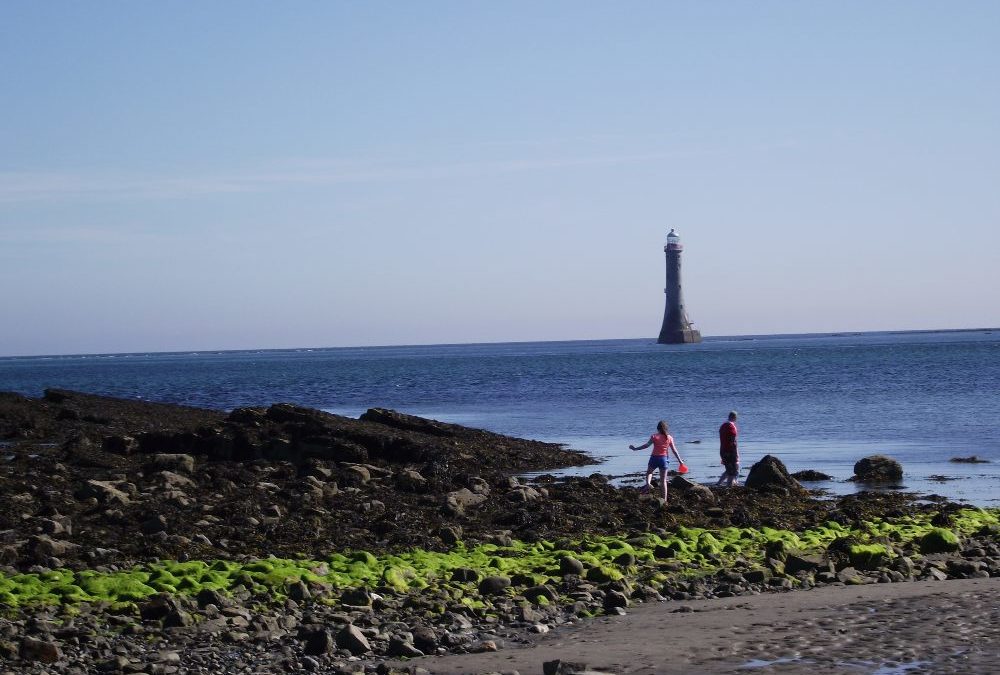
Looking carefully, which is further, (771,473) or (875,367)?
(875,367)

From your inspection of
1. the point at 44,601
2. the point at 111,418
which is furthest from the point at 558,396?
the point at 44,601

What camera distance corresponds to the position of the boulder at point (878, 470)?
2491 cm

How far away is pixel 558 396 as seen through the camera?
64.0 m

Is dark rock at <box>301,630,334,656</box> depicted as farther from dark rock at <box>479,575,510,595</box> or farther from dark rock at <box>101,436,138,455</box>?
dark rock at <box>101,436,138,455</box>

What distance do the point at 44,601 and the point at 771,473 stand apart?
14881 millimetres

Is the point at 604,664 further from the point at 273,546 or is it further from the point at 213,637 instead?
the point at 273,546

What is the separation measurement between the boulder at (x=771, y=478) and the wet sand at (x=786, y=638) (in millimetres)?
9939

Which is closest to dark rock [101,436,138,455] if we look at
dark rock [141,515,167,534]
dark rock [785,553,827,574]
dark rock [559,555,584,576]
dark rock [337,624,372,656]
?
dark rock [141,515,167,534]

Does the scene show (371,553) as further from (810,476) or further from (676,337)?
(676,337)

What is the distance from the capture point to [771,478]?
2297 centimetres

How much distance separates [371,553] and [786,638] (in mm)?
6248

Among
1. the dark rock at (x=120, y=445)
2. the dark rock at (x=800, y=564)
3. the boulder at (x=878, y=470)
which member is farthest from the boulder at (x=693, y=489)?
the dark rock at (x=120, y=445)

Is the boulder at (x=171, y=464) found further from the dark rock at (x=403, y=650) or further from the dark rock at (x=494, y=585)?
the dark rock at (x=403, y=650)

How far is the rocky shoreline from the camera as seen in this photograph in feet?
34.6
